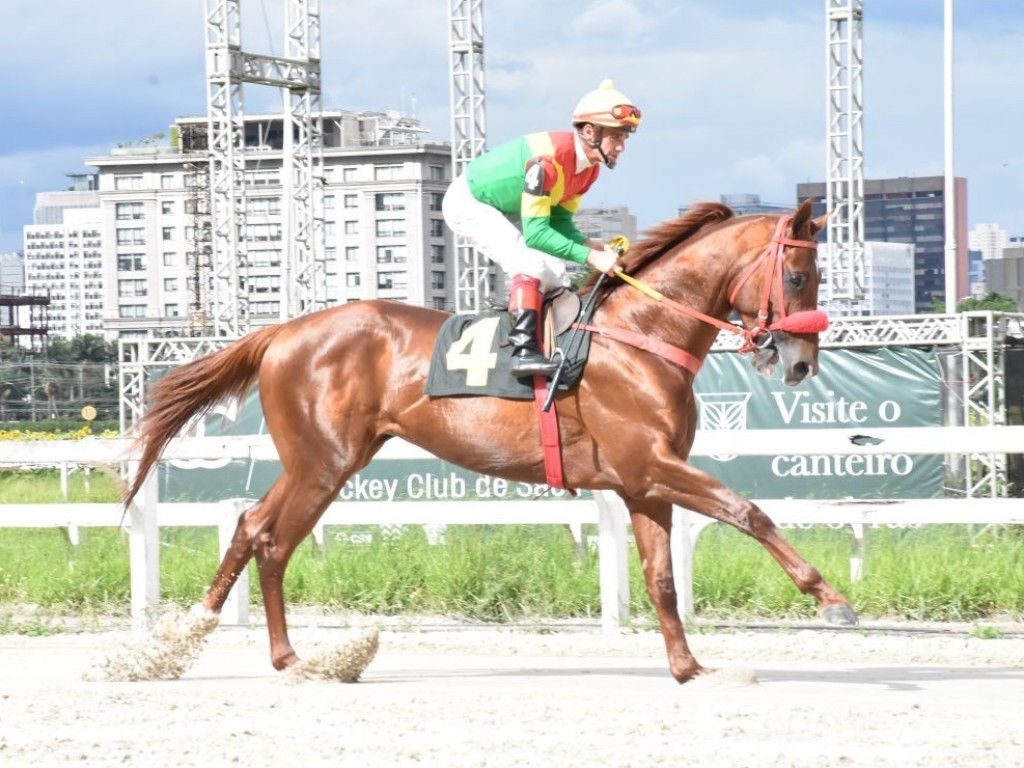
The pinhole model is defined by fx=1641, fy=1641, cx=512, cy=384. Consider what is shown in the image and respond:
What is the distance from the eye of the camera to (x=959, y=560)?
9039mm

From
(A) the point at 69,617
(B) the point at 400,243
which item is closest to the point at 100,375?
(A) the point at 69,617

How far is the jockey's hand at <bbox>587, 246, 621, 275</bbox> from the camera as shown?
7105 millimetres

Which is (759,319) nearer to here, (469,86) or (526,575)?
(526,575)

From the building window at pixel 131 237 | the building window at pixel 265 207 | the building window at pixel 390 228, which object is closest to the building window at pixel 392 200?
the building window at pixel 390 228

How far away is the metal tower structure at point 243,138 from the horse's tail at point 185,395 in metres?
25.6

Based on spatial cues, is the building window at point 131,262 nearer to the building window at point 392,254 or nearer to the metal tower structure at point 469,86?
the building window at point 392,254

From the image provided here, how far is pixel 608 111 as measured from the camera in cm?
699

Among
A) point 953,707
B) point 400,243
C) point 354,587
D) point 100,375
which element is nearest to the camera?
point 953,707

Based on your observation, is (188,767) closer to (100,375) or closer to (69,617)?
(69,617)

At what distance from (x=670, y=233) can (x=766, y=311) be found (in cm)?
68

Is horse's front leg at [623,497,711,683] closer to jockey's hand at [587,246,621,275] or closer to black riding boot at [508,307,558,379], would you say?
black riding boot at [508,307,558,379]

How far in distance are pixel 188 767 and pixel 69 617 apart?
503 cm

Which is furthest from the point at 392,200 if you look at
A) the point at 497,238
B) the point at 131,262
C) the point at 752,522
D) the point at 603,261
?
the point at 752,522

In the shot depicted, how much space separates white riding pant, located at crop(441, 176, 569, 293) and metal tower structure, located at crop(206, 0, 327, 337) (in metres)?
26.7
